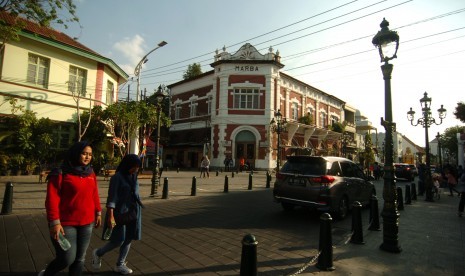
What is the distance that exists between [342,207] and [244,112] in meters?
21.1

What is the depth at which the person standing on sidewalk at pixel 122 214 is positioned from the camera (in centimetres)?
377

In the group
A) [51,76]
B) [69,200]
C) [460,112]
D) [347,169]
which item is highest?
[51,76]

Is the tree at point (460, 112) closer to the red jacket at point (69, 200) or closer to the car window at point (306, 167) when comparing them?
the car window at point (306, 167)

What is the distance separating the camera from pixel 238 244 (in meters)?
5.29

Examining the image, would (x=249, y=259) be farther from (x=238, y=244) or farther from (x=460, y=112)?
(x=460, y=112)

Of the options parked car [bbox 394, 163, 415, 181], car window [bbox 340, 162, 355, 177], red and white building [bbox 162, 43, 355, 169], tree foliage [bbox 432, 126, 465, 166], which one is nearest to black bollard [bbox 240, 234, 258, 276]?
car window [bbox 340, 162, 355, 177]

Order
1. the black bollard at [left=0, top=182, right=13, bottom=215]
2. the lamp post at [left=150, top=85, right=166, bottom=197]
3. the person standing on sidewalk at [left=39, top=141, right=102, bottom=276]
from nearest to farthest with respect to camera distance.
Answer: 1. the person standing on sidewalk at [left=39, top=141, right=102, bottom=276]
2. the black bollard at [left=0, top=182, right=13, bottom=215]
3. the lamp post at [left=150, top=85, right=166, bottom=197]

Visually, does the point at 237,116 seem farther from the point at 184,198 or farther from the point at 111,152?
the point at 184,198

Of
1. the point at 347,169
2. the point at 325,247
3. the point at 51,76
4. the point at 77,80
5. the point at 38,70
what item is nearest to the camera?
the point at 325,247

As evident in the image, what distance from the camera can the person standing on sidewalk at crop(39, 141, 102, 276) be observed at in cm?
288

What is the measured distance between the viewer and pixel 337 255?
4.86 meters

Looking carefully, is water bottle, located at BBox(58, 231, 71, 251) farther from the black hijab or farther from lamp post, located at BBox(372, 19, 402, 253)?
lamp post, located at BBox(372, 19, 402, 253)

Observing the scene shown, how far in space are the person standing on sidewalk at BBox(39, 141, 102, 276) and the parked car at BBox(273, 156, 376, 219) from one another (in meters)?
5.59

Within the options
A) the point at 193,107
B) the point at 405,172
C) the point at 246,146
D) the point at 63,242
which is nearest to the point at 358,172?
the point at 63,242
